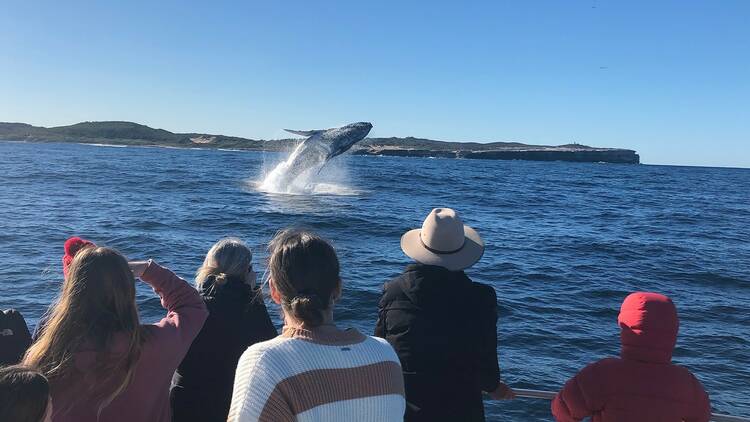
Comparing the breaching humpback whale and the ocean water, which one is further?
Result: the breaching humpback whale

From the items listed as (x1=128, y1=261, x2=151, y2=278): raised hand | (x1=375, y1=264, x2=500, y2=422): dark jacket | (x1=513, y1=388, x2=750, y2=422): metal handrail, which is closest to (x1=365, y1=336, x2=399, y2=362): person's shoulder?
(x1=375, y1=264, x2=500, y2=422): dark jacket

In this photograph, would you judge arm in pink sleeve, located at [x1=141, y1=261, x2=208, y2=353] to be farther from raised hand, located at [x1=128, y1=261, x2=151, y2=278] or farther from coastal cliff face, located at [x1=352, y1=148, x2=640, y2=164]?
coastal cliff face, located at [x1=352, y1=148, x2=640, y2=164]

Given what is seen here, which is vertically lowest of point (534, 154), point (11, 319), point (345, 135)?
point (11, 319)

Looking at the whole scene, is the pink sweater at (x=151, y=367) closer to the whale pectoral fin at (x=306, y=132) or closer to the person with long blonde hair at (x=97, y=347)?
the person with long blonde hair at (x=97, y=347)

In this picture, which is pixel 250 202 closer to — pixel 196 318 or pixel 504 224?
pixel 504 224

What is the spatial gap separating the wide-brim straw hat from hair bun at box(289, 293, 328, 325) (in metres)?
1.24

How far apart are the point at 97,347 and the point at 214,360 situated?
1097 mm

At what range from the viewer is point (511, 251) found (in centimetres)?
2091

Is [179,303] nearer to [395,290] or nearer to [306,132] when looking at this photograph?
[395,290]

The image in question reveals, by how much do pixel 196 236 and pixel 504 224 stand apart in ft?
46.2

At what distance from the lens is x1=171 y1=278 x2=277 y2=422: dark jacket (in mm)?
3807

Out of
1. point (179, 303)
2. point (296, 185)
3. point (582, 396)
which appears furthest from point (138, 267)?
point (296, 185)

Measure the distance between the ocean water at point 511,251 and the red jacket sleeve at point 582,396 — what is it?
257cm

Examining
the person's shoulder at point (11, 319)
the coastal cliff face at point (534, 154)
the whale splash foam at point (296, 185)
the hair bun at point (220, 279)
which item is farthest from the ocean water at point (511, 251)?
the coastal cliff face at point (534, 154)
